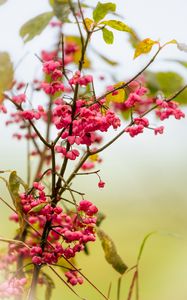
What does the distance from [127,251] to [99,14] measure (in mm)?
1730

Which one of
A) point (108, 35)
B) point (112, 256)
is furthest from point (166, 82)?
point (112, 256)

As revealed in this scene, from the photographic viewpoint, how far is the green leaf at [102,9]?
33.6 inches

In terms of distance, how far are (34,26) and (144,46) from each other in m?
0.25

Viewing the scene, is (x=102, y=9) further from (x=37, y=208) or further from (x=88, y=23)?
(x=37, y=208)

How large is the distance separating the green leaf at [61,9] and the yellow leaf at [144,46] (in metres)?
0.21

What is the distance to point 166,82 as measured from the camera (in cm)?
140

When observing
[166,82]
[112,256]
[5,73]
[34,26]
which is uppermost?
[166,82]

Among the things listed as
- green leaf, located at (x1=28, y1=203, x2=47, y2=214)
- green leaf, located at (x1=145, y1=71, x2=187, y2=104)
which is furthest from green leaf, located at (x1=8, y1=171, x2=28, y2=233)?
green leaf, located at (x1=145, y1=71, x2=187, y2=104)

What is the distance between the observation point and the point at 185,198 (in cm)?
318

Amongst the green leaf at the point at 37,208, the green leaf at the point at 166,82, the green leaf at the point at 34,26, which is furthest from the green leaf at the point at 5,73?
the green leaf at the point at 166,82

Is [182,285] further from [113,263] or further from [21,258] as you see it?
[113,263]

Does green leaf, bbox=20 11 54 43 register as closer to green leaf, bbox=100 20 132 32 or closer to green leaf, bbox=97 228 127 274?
green leaf, bbox=100 20 132 32

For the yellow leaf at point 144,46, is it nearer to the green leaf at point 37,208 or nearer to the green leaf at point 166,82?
the green leaf at point 37,208

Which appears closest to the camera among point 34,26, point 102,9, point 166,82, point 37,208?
point 37,208
